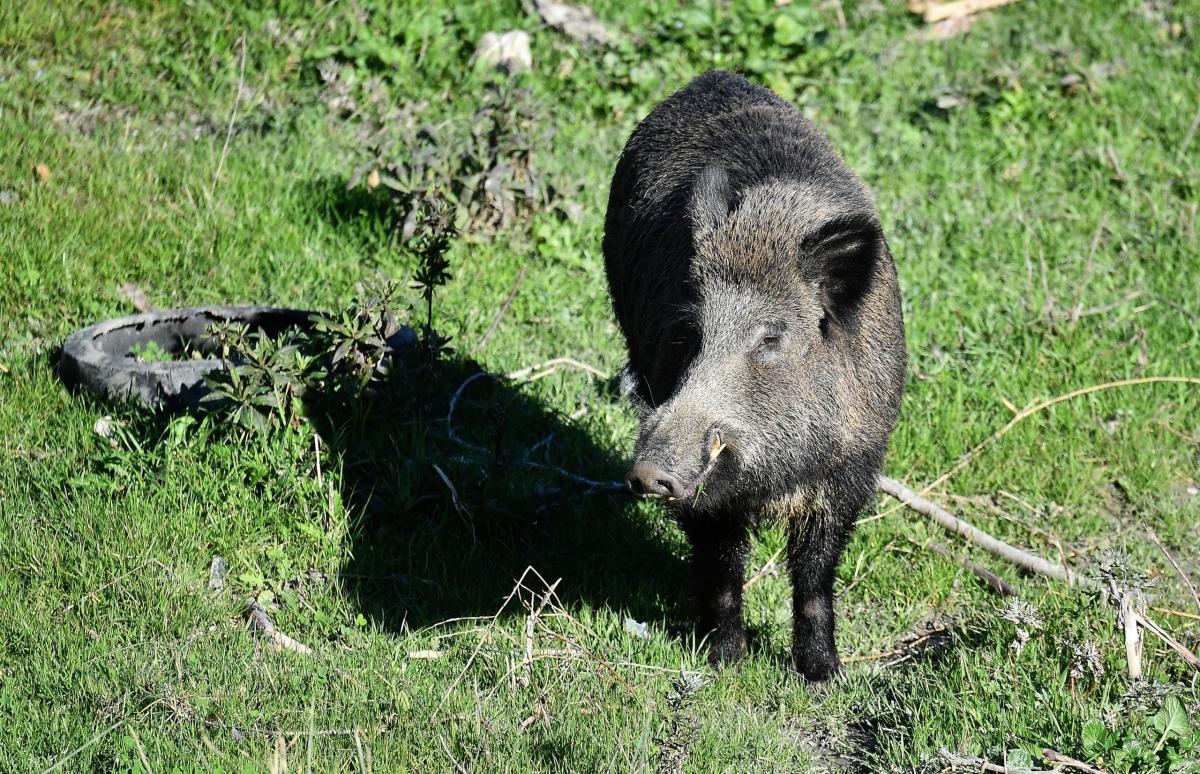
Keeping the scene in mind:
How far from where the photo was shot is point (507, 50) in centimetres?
824

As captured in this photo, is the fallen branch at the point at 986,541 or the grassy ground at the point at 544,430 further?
the fallen branch at the point at 986,541

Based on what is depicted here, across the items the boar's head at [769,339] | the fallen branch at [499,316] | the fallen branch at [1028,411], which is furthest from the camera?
the fallen branch at [499,316]

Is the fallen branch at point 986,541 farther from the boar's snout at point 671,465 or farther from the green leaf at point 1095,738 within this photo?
the boar's snout at point 671,465

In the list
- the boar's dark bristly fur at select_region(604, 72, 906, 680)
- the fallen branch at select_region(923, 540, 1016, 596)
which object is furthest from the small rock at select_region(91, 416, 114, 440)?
the fallen branch at select_region(923, 540, 1016, 596)

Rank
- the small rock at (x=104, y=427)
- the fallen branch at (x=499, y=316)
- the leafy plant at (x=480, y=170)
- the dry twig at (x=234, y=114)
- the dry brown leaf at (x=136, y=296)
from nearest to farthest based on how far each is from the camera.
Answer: the small rock at (x=104, y=427) < the fallen branch at (x=499, y=316) < the dry brown leaf at (x=136, y=296) < the leafy plant at (x=480, y=170) < the dry twig at (x=234, y=114)

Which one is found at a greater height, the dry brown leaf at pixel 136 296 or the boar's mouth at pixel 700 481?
the boar's mouth at pixel 700 481

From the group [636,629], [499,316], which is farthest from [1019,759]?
[499,316]

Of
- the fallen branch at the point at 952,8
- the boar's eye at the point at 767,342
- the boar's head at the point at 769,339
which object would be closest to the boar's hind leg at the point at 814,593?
the boar's head at the point at 769,339

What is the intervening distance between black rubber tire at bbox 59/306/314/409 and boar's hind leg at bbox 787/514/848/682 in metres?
2.20

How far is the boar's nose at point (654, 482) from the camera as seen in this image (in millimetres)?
3387

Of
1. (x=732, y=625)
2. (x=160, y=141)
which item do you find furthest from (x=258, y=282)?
(x=732, y=625)

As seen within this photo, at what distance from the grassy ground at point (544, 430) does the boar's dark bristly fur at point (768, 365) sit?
44 centimetres

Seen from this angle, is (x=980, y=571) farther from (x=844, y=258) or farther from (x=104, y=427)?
(x=104, y=427)

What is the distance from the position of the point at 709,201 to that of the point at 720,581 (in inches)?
54.4
